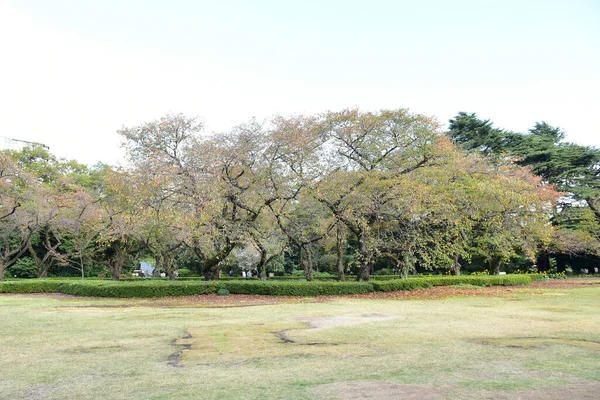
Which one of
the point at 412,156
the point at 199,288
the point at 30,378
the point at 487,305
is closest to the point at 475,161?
the point at 412,156

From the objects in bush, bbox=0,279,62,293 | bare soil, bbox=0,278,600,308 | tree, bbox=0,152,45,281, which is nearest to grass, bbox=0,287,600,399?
bare soil, bbox=0,278,600,308

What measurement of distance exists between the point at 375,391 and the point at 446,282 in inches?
846

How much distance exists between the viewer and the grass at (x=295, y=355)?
552cm

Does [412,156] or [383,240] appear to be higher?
[412,156]

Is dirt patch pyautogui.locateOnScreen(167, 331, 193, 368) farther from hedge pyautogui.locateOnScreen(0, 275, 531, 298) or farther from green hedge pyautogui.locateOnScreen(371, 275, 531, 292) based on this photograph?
green hedge pyautogui.locateOnScreen(371, 275, 531, 292)

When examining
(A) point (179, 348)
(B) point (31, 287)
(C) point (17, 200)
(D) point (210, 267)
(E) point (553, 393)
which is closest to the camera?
(E) point (553, 393)

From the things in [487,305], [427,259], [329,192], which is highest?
[329,192]

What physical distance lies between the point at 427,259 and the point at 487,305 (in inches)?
232

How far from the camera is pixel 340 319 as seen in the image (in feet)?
40.3

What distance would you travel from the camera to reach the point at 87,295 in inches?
848

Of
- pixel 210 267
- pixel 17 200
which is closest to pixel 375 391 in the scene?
pixel 210 267

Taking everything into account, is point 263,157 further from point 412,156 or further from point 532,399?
point 532,399

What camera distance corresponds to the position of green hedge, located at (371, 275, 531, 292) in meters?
22.5

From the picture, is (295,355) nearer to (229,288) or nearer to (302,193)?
(302,193)
